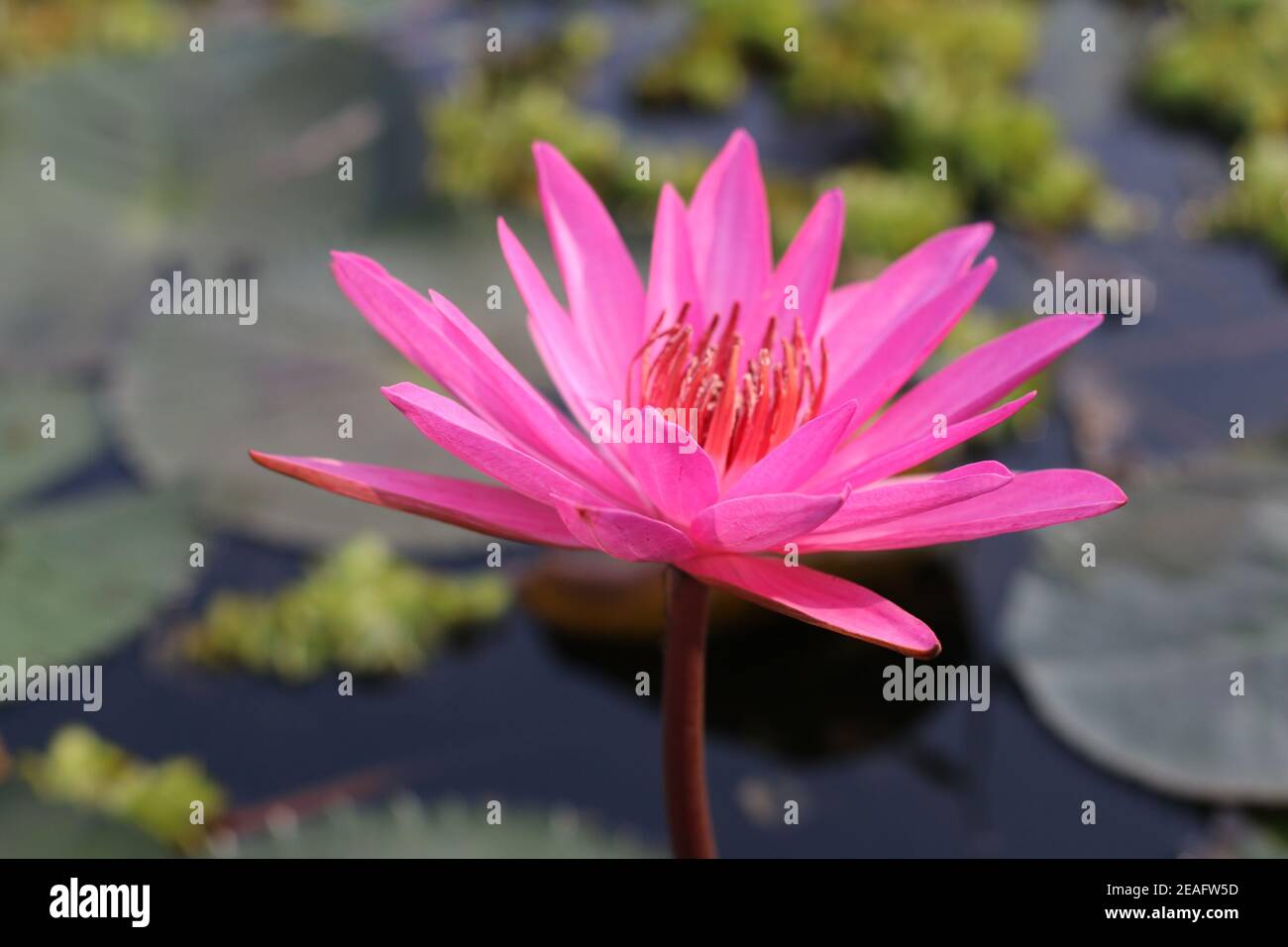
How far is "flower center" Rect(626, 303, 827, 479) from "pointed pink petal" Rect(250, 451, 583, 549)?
14 cm

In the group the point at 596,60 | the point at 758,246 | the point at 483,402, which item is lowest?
the point at 483,402

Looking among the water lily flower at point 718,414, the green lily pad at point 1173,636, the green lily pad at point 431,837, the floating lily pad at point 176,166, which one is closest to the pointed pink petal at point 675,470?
the water lily flower at point 718,414

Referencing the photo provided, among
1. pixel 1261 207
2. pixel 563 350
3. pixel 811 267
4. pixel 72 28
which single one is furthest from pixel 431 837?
pixel 72 28

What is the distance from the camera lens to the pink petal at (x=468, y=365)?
715 millimetres

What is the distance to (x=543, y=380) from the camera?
1.84 meters

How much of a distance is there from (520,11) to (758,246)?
2478 millimetres

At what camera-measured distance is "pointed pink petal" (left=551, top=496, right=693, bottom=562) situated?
0.64 m

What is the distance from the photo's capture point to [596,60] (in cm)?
289

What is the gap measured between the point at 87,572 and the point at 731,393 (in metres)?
1.04

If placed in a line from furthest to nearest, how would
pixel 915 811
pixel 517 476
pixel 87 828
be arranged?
pixel 915 811, pixel 87 828, pixel 517 476

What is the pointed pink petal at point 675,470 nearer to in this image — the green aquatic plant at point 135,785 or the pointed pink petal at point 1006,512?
the pointed pink petal at point 1006,512

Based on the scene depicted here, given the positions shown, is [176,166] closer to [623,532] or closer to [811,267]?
[811,267]
